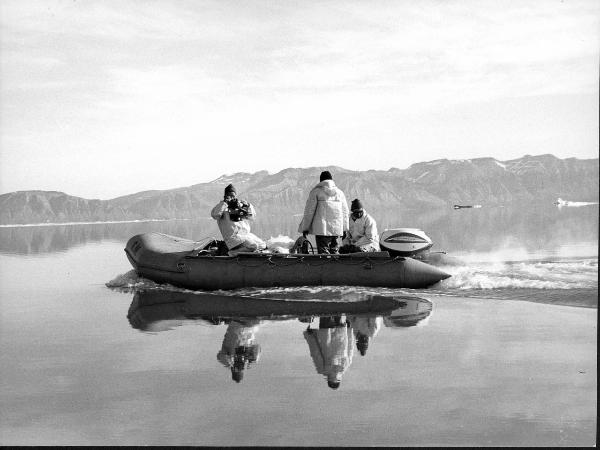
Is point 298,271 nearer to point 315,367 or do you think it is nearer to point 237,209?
point 237,209

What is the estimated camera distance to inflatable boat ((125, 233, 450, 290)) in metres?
12.5

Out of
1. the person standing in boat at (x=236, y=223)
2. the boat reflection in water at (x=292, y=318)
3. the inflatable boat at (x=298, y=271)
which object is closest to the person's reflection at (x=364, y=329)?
the boat reflection in water at (x=292, y=318)

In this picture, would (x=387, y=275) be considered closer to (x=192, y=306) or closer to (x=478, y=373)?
(x=192, y=306)

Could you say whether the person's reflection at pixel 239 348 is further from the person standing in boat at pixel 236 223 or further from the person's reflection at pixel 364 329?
the person standing in boat at pixel 236 223

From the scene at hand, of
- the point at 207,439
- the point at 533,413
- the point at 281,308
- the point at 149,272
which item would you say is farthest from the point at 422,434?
the point at 149,272

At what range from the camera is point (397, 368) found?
6777 millimetres

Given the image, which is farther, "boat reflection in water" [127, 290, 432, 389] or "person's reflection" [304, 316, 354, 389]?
"boat reflection in water" [127, 290, 432, 389]

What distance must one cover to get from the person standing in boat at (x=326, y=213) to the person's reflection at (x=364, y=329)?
3.53m

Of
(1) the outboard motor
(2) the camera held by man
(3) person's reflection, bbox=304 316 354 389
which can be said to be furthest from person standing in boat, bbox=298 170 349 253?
(3) person's reflection, bbox=304 316 354 389

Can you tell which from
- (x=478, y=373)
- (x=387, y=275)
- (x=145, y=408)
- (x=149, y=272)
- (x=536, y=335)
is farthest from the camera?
(x=149, y=272)

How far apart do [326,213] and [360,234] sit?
0.88 m

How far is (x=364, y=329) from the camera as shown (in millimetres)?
9023

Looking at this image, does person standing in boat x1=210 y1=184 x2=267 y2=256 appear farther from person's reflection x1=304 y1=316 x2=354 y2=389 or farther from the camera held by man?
person's reflection x1=304 y1=316 x2=354 y2=389

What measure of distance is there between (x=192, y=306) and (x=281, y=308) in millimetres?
1766
